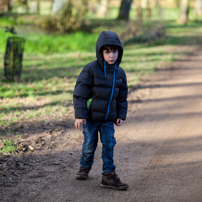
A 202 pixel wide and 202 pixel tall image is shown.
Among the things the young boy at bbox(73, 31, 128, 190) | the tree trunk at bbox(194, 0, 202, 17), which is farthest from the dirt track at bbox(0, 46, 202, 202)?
the tree trunk at bbox(194, 0, 202, 17)

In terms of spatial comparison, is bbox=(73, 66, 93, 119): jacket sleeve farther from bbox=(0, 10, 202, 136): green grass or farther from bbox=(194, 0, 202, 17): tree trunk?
bbox=(194, 0, 202, 17): tree trunk

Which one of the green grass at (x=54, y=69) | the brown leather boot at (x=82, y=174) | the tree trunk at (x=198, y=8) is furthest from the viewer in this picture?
the tree trunk at (x=198, y=8)

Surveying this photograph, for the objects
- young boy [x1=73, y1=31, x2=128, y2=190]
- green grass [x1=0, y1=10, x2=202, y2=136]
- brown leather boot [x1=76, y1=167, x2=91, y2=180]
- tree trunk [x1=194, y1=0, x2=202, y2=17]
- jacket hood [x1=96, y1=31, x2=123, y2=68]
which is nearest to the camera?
jacket hood [x1=96, y1=31, x2=123, y2=68]

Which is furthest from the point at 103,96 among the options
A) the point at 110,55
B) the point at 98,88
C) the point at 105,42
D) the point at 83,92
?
the point at 105,42

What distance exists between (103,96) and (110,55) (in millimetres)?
476

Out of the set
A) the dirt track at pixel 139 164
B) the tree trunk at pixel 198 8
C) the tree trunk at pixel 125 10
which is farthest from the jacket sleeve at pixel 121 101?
the tree trunk at pixel 198 8

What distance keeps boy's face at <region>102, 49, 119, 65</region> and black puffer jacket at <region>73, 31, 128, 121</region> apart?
0.05 metres

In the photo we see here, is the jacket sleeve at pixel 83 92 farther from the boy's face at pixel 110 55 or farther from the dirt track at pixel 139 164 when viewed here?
the dirt track at pixel 139 164

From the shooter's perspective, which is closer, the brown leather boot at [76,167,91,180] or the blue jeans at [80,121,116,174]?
the blue jeans at [80,121,116,174]

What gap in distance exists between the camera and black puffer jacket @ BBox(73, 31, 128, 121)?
402cm

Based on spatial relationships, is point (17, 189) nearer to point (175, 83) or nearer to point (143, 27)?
point (175, 83)

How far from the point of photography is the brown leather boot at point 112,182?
4.12 meters

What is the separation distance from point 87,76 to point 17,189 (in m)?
1.56

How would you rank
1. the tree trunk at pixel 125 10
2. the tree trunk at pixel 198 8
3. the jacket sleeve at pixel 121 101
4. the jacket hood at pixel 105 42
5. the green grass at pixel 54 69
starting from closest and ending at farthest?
the jacket hood at pixel 105 42
the jacket sleeve at pixel 121 101
the green grass at pixel 54 69
the tree trunk at pixel 125 10
the tree trunk at pixel 198 8
